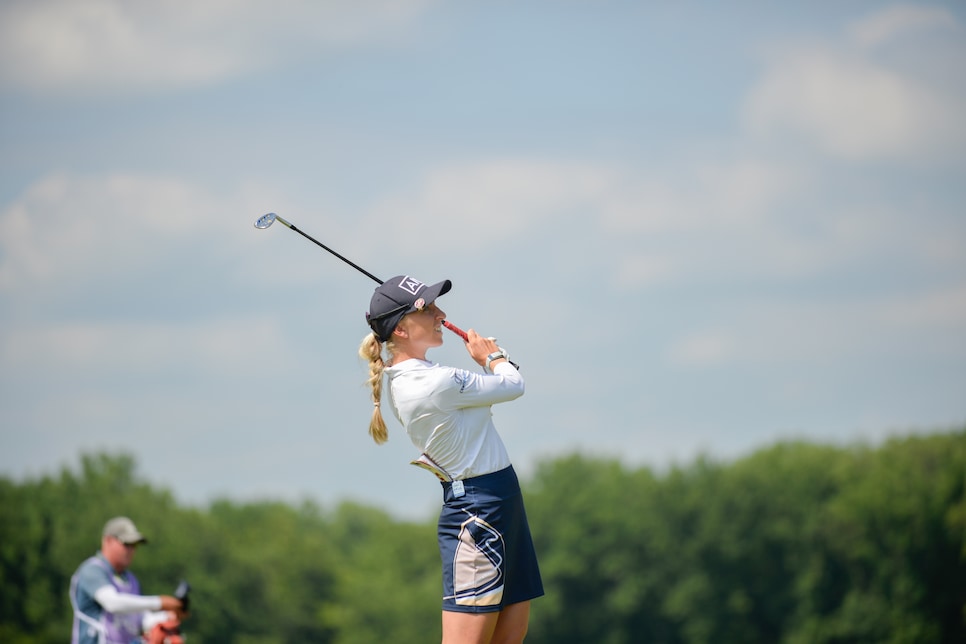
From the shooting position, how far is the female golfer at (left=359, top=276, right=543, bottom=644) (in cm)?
656

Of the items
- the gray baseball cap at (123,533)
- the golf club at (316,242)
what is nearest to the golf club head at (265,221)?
the golf club at (316,242)

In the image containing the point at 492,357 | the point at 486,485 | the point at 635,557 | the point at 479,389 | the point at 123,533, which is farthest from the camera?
the point at 635,557

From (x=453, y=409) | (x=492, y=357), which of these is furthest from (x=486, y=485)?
(x=492, y=357)

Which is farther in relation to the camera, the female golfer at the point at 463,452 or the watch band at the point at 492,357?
the watch band at the point at 492,357

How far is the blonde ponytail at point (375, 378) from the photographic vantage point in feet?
22.4

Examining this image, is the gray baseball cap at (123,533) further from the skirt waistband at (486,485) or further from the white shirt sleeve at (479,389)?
the white shirt sleeve at (479,389)

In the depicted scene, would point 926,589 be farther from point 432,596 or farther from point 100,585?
point 100,585

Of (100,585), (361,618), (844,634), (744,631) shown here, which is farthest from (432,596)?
(100,585)

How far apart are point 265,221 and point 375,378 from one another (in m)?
1.37

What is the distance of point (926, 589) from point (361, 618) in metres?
25.7

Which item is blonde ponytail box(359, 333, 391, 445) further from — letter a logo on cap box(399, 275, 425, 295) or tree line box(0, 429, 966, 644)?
tree line box(0, 429, 966, 644)

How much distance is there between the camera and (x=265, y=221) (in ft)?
25.0

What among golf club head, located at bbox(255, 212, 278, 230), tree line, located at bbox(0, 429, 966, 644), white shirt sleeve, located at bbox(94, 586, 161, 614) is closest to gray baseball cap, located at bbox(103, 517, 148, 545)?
white shirt sleeve, located at bbox(94, 586, 161, 614)

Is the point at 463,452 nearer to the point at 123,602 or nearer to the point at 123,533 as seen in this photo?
the point at 123,602
